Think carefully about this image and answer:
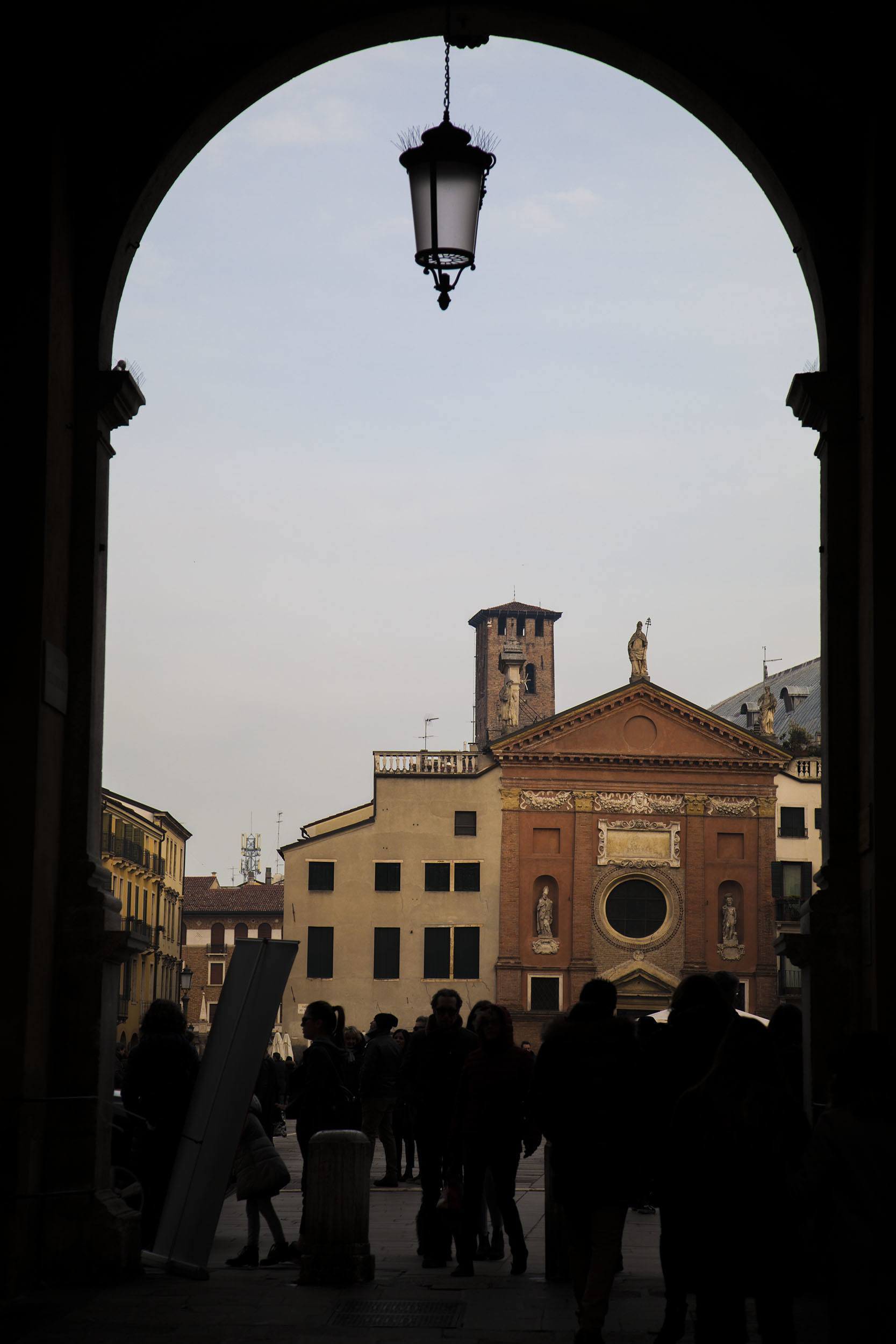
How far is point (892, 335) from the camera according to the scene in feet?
22.4

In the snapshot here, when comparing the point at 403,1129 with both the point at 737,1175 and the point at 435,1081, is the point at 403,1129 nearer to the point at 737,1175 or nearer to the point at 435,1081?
the point at 435,1081

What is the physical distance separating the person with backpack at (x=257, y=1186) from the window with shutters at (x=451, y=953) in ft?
133

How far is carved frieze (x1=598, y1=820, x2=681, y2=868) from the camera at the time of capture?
165ft

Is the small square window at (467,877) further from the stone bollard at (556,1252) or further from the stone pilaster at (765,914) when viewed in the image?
the stone bollard at (556,1252)

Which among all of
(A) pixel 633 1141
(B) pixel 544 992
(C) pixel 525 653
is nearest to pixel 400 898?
(B) pixel 544 992

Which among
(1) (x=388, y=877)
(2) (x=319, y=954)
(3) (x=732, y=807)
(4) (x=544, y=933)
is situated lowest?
(2) (x=319, y=954)

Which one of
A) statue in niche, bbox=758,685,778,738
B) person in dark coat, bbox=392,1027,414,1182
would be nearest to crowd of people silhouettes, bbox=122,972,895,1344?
person in dark coat, bbox=392,1027,414,1182

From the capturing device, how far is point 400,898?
49.7 meters

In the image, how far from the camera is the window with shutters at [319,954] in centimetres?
4941

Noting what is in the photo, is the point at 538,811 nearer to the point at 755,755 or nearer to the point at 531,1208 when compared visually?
the point at 755,755

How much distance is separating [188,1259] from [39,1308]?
1619 mm

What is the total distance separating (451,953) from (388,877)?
288 centimetres

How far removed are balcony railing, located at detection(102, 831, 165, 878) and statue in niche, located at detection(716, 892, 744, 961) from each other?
19.9 meters

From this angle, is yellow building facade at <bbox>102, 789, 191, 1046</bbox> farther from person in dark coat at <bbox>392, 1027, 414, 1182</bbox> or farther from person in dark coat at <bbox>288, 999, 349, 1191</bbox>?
person in dark coat at <bbox>288, 999, 349, 1191</bbox>
